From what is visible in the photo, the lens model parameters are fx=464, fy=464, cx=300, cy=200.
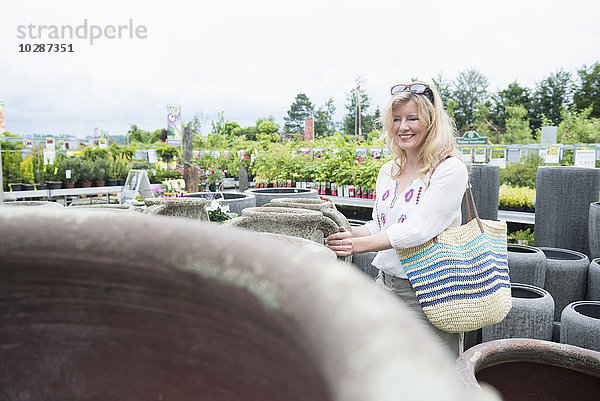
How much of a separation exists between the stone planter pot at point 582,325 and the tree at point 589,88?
29433 mm

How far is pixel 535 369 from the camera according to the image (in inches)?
52.9

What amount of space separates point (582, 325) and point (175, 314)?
7.11 feet

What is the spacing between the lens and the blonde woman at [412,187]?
174cm

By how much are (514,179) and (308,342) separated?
769cm

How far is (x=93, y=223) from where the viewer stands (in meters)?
0.41

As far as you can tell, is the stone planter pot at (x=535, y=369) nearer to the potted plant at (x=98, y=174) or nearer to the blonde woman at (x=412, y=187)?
the blonde woman at (x=412, y=187)

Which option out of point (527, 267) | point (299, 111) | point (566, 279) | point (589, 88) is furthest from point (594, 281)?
point (299, 111)

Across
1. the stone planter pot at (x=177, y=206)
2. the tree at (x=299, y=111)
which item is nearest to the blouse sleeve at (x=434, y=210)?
the stone planter pot at (x=177, y=206)

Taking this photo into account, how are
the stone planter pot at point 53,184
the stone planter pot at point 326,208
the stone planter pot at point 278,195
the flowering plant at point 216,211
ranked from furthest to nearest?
the stone planter pot at point 53,184 → the stone planter pot at point 278,195 → the flowering plant at point 216,211 → the stone planter pot at point 326,208

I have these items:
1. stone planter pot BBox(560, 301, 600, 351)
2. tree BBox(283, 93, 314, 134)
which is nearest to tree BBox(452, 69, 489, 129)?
tree BBox(283, 93, 314, 134)

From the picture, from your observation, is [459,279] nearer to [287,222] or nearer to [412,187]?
[412,187]

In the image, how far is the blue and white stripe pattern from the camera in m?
1.72

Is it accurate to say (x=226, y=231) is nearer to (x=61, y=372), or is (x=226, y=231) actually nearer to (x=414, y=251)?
(x=61, y=372)

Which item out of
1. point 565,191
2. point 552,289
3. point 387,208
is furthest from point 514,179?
point 387,208
